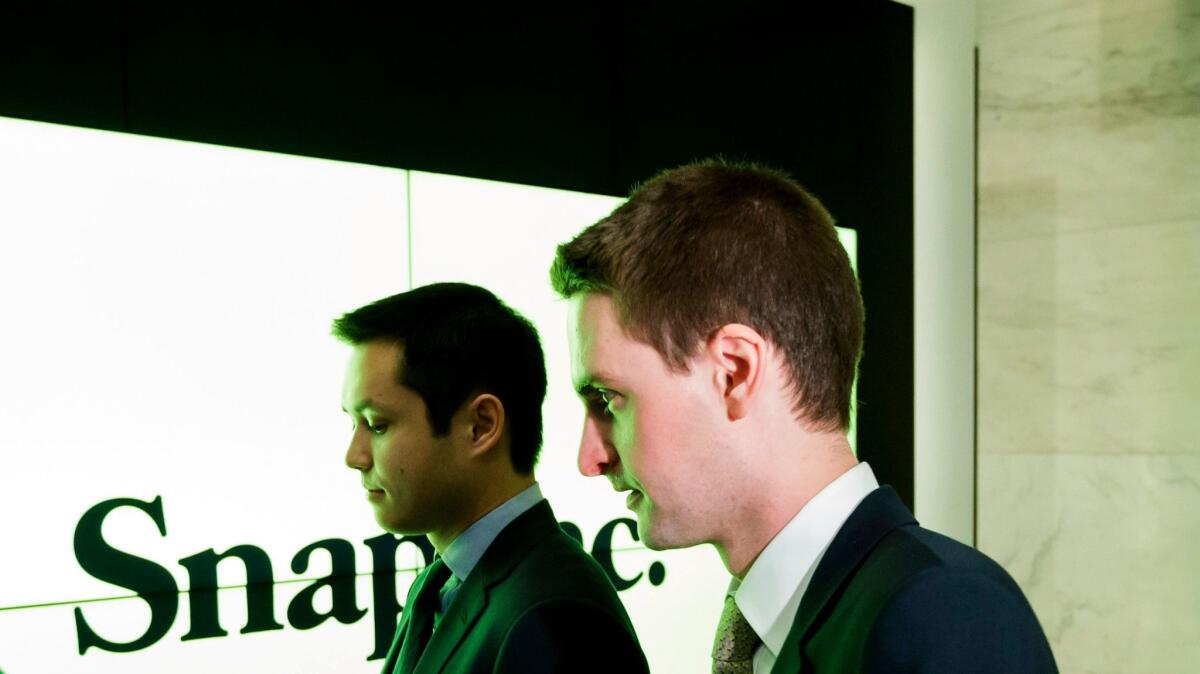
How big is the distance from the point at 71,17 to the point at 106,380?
32.6 inches

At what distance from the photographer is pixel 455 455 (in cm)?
196

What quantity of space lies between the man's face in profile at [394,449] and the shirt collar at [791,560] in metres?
0.91

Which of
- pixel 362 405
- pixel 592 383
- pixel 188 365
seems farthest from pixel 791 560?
pixel 188 365

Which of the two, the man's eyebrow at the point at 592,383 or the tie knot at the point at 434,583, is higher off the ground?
the man's eyebrow at the point at 592,383

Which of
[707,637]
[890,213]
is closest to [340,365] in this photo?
[707,637]

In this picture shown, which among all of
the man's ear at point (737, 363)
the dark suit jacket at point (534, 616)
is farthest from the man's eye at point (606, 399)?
the dark suit jacket at point (534, 616)

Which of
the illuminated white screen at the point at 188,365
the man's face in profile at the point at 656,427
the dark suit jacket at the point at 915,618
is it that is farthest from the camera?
the illuminated white screen at the point at 188,365

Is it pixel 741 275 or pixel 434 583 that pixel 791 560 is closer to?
pixel 741 275

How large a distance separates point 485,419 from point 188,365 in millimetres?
1000

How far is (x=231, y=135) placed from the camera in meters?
2.74

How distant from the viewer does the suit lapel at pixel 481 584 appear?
5.72 ft

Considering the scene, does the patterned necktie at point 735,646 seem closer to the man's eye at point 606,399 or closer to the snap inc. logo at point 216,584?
the man's eye at point 606,399

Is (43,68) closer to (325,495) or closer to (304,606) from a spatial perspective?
(325,495)

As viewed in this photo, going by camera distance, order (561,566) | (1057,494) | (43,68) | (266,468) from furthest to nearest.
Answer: (1057,494) → (266,468) → (43,68) → (561,566)
